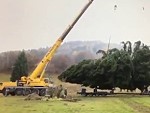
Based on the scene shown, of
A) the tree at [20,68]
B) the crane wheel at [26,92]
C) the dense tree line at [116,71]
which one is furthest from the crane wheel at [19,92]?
the tree at [20,68]

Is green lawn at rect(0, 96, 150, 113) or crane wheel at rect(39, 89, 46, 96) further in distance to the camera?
crane wheel at rect(39, 89, 46, 96)

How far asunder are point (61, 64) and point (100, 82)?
1432 centimetres

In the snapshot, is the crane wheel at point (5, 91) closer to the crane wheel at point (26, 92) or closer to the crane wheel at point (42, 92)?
the crane wheel at point (26, 92)

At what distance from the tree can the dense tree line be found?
6200 millimetres

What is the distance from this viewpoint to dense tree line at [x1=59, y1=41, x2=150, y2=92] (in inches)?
1423

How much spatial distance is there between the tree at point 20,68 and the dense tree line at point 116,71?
620cm

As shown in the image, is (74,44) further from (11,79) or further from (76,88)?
(11,79)

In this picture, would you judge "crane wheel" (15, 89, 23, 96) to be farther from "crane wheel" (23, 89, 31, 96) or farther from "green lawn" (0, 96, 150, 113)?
"green lawn" (0, 96, 150, 113)

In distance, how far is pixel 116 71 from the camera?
118 ft

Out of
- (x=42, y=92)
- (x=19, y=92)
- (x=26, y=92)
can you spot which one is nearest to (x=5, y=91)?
(x=19, y=92)

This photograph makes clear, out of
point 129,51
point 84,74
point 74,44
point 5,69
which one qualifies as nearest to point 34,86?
point 84,74

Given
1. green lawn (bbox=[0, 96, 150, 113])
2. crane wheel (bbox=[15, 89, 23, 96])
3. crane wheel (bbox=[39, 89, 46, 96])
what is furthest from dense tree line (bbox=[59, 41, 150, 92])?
green lawn (bbox=[0, 96, 150, 113])

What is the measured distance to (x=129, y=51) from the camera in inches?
1588

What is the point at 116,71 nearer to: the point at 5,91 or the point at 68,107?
the point at 5,91
